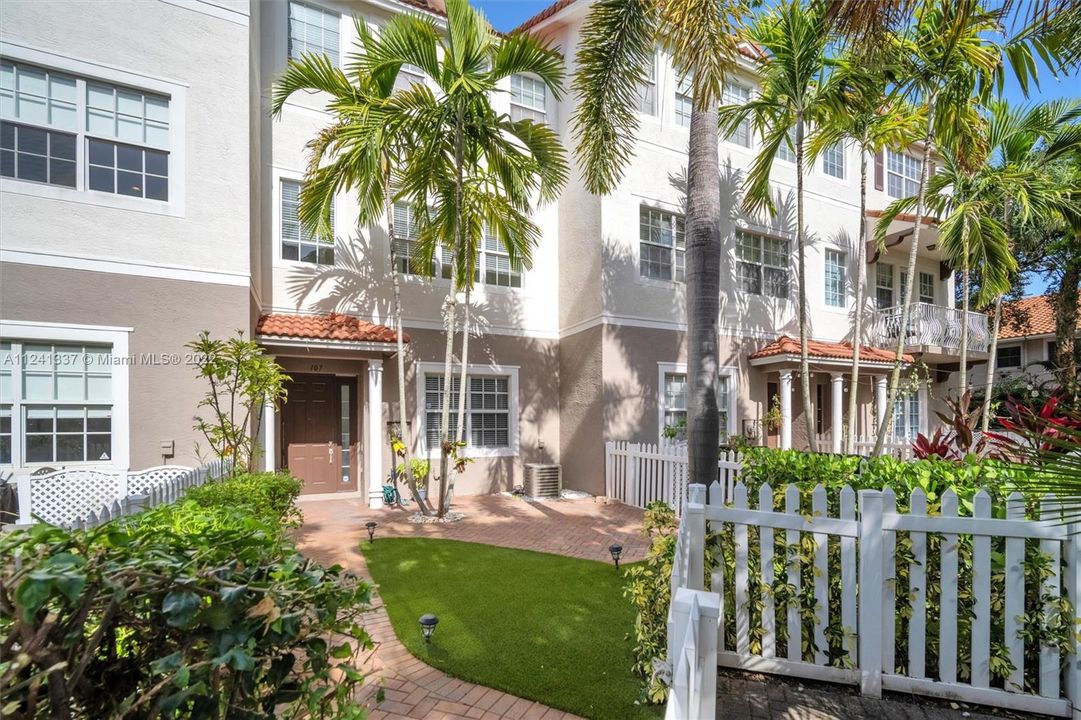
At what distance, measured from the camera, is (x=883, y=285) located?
51.7ft

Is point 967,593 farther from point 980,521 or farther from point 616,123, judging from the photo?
point 616,123

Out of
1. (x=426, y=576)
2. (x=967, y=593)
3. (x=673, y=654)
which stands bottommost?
(x=426, y=576)

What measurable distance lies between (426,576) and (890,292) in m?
16.5

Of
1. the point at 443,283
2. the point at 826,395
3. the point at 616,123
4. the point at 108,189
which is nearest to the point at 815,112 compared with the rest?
the point at 616,123

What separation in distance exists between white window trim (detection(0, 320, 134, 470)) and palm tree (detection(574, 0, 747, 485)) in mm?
7727

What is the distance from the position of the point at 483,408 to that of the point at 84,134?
8263 millimetres

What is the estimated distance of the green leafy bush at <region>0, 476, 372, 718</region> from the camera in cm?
133

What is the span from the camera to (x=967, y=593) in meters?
3.47

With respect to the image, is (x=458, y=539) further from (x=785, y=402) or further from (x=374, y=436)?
(x=785, y=402)

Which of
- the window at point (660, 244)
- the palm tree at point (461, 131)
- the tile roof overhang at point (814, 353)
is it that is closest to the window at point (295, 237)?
the palm tree at point (461, 131)

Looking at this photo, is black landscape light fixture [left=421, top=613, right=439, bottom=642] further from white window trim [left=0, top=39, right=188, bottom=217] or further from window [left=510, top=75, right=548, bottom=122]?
window [left=510, top=75, right=548, bottom=122]

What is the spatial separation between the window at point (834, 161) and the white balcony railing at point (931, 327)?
14.0ft

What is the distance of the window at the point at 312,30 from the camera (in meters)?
10.4

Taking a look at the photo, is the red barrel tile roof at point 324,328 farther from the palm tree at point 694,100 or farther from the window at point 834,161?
the window at point 834,161
